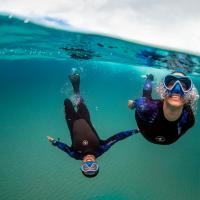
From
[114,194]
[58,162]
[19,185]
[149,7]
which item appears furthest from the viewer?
[58,162]

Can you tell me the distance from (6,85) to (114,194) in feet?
148

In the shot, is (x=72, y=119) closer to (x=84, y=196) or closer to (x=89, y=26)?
(x=89, y=26)

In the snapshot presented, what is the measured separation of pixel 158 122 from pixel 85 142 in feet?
10.4

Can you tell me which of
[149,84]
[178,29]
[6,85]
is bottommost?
[149,84]

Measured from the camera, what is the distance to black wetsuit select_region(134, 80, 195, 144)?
6781 millimetres

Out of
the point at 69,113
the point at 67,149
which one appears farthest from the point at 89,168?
the point at 69,113

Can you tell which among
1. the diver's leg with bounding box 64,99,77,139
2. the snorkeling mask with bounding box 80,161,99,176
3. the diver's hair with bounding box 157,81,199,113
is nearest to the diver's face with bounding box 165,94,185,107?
the diver's hair with bounding box 157,81,199,113

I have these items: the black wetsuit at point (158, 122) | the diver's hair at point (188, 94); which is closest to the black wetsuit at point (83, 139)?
the black wetsuit at point (158, 122)

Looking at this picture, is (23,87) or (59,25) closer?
(59,25)

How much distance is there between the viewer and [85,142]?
9305 mm

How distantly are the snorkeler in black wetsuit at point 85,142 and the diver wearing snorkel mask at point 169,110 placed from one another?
1.48 m

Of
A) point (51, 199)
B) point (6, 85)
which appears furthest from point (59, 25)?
point (6, 85)

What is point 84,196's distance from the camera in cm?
2489

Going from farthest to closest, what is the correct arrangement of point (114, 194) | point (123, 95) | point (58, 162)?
point (123, 95) < point (58, 162) < point (114, 194)
